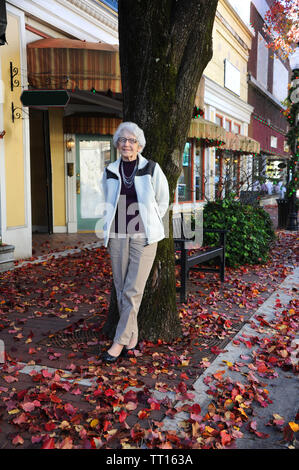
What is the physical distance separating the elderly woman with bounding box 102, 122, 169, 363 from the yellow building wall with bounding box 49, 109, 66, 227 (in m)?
8.88

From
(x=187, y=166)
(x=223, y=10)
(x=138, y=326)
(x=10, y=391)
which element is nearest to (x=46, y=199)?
(x=187, y=166)

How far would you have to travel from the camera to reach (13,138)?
850 centimetres

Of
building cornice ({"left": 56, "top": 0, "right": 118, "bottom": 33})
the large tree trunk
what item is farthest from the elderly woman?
building cornice ({"left": 56, "top": 0, "right": 118, "bottom": 33})

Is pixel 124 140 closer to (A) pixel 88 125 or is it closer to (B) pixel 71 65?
(B) pixel 71 65

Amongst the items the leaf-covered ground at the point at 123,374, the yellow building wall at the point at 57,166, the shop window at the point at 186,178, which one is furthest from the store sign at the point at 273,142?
the leaf-covered ground at the point at 123,374

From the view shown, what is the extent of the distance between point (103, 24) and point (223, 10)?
9.77 meters

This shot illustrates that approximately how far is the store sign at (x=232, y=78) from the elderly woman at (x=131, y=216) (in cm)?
1819

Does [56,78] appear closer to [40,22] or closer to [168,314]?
[40,22]

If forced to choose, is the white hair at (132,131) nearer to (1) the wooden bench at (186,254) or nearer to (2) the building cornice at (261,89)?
(1) the wooden bench at (186,254)

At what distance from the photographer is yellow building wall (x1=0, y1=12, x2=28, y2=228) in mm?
8273

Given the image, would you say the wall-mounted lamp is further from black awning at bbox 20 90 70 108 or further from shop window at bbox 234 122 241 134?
shop window at bbox 234 122 241 134

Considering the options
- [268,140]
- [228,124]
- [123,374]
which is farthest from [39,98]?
[268,140]

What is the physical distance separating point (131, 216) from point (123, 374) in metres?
1.31

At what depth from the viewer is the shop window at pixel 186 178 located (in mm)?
17547
